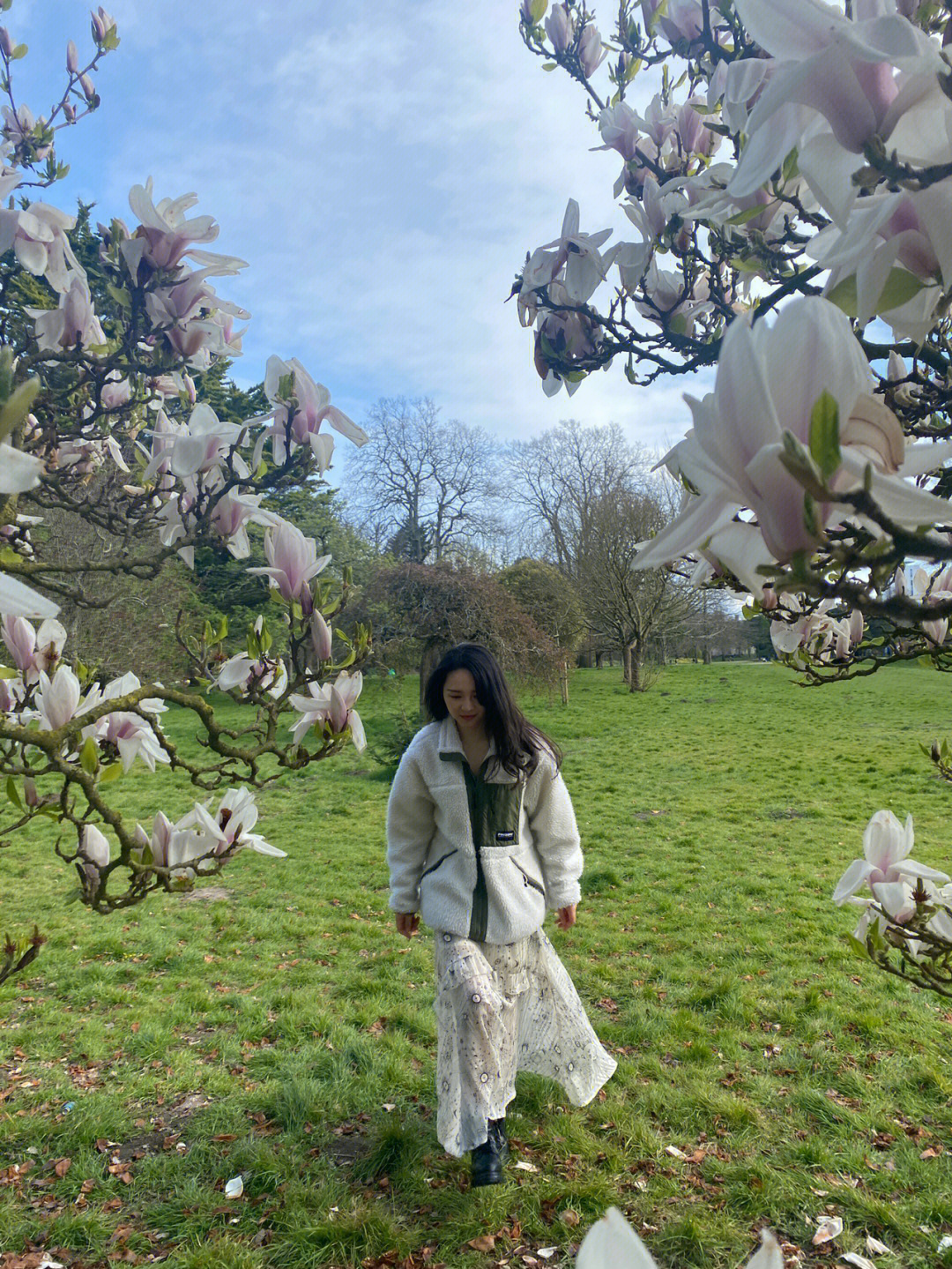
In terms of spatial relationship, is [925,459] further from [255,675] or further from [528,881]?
[528,881]

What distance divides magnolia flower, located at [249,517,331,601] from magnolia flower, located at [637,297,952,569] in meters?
1.17

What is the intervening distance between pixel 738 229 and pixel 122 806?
27.5 feet

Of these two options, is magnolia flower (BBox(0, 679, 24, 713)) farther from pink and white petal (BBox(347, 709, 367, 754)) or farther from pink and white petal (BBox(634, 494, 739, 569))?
pink and white petal (BBox(634, 494, 739, 569))

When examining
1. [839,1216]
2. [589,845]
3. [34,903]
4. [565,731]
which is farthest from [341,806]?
[839,1216]

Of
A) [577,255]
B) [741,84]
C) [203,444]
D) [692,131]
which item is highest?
[692,131]

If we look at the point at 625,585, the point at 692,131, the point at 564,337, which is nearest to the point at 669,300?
the point at 564,337

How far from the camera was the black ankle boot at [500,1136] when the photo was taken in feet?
8.34

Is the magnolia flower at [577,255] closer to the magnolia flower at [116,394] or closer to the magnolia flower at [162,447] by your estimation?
the magnolia flower at [162,447]

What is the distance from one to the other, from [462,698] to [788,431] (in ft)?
7.17

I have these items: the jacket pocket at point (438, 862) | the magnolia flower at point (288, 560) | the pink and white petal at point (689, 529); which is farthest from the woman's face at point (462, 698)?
the pink and white petal at point (689, 529)

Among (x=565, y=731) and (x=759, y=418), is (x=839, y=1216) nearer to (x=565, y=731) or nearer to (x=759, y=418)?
(x=759, y=418)

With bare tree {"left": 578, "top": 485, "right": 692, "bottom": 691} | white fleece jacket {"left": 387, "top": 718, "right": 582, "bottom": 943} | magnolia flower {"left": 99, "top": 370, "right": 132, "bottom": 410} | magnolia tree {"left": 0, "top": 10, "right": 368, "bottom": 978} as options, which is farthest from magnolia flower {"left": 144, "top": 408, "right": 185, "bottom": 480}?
bare tree {"left": 578, "top": 485, "right": 692, "bottom": 691}

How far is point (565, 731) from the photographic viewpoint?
13.6m

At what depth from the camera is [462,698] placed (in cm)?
261
